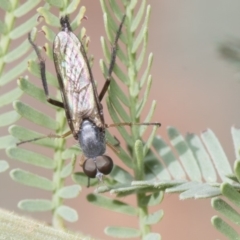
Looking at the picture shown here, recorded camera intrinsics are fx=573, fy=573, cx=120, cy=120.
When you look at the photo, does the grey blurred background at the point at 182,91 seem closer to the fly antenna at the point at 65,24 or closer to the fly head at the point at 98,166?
the fly head at the point at 98,166

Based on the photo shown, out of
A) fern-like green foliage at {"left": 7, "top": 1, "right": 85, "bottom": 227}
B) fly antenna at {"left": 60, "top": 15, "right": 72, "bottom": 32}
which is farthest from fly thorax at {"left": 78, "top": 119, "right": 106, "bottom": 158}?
fly antenna at {"left": 60, "top": 15, "right": 72, "bottom": 32}

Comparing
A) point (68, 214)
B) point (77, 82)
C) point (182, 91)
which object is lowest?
point (182, 91)

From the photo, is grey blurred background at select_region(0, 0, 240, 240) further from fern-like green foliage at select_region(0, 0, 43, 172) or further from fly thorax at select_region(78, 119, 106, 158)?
fern-like green foliage at select_region(0, 0, 43, 172)

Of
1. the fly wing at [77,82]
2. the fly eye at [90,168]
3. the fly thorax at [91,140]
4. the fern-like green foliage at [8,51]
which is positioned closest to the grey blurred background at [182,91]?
the fly wing at [77,82]

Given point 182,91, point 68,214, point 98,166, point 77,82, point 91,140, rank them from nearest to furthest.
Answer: point 68,214
point 98,166
point 91,140
point 77,82
point 182,91

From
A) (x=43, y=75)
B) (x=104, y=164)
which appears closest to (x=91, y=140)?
(x=104, y=164)

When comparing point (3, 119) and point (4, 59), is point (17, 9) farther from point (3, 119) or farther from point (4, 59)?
point (3, 119)

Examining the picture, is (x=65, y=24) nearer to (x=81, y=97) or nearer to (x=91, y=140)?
(x=91, y=140)
